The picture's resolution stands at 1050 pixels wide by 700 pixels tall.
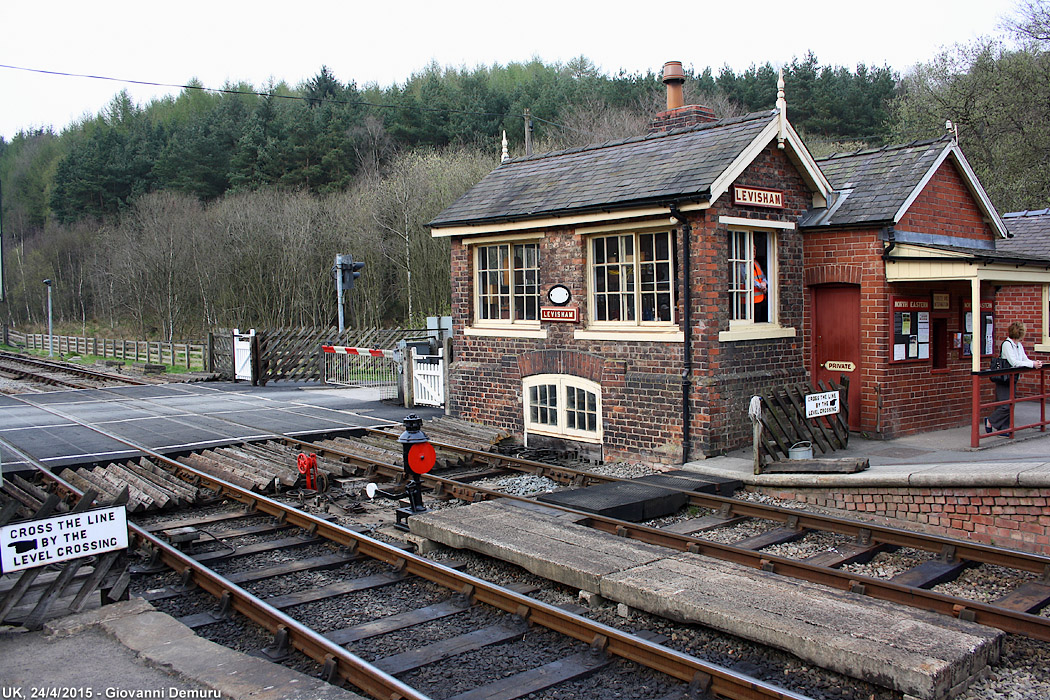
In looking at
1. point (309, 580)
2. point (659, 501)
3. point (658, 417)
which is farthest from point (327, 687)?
point (658, 417)

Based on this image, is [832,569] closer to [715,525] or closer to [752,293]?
[715,525]

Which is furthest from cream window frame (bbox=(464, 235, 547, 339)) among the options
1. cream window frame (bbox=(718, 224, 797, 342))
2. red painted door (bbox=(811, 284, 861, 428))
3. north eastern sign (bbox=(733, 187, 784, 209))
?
red painted door (bbox=(811, 284, 861, 428))

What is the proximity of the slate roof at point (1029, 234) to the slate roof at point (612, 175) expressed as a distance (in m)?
7.74

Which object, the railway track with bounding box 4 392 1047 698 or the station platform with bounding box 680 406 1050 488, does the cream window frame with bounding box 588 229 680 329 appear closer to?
the station platform with bounding box 680 406 1050 488

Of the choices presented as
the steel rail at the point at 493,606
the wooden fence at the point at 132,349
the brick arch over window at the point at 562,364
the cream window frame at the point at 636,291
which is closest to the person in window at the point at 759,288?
the cream window frame at the point at 636,291

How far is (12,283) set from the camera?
6425cm

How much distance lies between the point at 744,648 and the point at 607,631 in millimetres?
954

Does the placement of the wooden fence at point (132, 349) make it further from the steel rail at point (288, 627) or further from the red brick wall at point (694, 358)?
the steel rail at point (288, 627)

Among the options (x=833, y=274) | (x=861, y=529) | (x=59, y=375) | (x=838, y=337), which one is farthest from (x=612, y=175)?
(x=59, y=375)

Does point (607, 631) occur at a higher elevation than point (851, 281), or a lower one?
lower

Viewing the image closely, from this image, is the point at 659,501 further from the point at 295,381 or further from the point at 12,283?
the point at 12,283

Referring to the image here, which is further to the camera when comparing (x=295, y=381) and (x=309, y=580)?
(x=295, y=381)

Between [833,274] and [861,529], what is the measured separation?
5.54 meters

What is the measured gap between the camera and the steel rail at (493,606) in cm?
492
